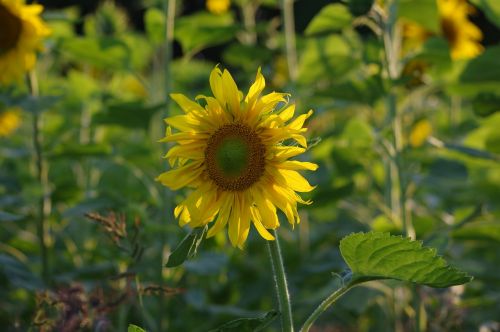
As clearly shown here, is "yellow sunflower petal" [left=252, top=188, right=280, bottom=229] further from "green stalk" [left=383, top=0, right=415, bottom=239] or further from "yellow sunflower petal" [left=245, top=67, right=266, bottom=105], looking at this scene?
"green stalk" [left=383, top=0, right=415, bottom=239]

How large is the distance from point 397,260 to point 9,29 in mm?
1815

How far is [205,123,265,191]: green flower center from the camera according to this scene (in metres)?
1.38

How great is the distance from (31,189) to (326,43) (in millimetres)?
1131

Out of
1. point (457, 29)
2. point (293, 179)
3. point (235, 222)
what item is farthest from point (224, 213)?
point (457, 29)

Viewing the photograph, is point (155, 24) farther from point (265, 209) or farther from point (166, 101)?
point (265, 209)

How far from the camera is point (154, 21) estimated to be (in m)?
2.40

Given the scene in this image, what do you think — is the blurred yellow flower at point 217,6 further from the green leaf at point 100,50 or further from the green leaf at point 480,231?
the green leaf at point 480,231

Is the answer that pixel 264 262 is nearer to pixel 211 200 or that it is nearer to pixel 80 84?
pixel 80 84

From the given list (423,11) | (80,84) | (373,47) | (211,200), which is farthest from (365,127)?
(80,84)

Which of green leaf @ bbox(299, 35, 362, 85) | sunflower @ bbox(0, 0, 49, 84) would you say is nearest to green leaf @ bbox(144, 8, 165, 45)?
sunflower @ bbox(0, 0, 49, 84)

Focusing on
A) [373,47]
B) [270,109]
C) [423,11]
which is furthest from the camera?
[373,47]

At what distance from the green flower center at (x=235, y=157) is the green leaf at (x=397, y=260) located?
0.88ft

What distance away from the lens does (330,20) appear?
2238 millimetres

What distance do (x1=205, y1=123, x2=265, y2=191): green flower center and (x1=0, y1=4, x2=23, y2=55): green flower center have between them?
1390 mm
